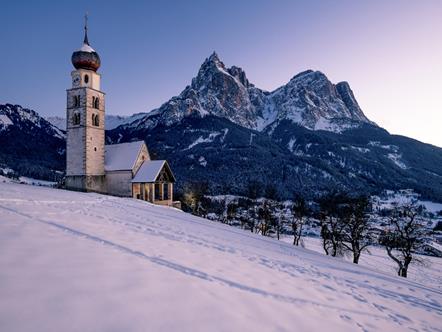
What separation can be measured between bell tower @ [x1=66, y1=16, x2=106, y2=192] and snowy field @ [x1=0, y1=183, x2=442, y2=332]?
85.9ft

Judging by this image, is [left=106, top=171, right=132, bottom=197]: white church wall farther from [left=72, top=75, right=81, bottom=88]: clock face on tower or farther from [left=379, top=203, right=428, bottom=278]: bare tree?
[left=379, top=203, right=428, bottom=278]: bare tree

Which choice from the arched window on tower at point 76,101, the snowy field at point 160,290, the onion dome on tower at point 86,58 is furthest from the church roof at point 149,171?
the snowy field at point 160,290

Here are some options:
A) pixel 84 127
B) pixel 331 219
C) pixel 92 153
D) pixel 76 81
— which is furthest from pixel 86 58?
pixel 331 219

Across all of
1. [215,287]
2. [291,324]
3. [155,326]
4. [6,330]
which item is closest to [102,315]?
[155,326]

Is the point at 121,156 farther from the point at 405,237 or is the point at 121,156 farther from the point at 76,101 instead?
the point at 405,237

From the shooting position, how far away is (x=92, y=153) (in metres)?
36.2

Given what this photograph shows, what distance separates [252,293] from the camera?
692 centimetres

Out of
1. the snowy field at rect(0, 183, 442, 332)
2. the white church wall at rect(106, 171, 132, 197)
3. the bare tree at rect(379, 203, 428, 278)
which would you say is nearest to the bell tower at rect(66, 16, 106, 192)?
the white church wall at rect(106, 171, 132, 197)

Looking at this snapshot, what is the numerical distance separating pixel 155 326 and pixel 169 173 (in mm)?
35572

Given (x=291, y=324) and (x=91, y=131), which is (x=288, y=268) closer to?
(x=291, y=324)

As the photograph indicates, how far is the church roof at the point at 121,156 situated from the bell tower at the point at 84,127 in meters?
1.54

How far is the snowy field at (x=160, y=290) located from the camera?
4.39m

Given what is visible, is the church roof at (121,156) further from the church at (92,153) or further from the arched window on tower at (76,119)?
the arched window on tower at (76,119)

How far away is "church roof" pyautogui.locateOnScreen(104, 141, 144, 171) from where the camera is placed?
3734cm
